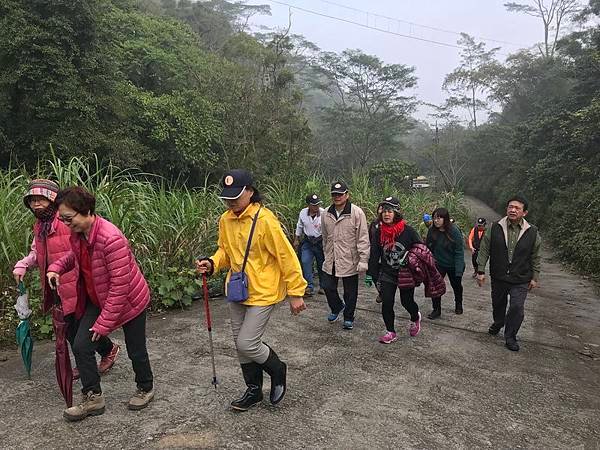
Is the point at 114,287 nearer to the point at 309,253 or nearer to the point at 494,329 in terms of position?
the point at 309,253

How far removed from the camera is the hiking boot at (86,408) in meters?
2.98

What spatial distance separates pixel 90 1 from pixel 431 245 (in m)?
10.6

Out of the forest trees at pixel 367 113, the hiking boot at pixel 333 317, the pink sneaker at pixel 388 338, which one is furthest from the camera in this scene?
the forest trees at pixel 367 113

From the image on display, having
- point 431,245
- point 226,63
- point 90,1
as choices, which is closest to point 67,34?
point 90,1

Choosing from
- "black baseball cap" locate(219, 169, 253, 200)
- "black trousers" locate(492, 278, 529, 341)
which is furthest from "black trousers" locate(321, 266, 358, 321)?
"black baseball cap" locate(219, 169, 253, 200)

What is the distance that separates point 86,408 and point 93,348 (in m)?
0.44

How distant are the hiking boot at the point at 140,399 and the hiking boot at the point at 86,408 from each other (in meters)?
0.18

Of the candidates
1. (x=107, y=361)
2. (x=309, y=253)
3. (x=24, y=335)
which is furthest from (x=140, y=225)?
(x=24, y=335)

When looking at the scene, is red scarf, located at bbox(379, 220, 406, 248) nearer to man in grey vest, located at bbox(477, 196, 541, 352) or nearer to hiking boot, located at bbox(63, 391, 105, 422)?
man in grey vest, located at bbox(477, 196, 541, 352)

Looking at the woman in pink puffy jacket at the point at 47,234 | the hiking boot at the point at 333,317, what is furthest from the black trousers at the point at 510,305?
the woman in pink puffy jacket at the point at 47,234

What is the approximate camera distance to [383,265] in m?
4.59

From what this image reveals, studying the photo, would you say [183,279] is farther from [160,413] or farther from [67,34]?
[67,34]

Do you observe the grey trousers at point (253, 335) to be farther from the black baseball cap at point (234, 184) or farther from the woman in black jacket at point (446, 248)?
the woman in black jacket at point (446, 248)

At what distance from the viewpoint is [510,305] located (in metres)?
4.67
